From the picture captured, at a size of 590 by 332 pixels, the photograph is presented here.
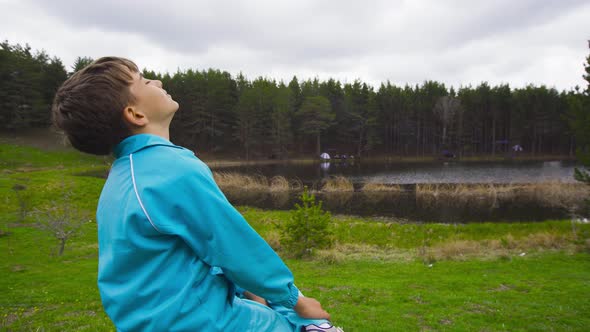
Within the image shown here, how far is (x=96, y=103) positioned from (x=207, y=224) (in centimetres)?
64

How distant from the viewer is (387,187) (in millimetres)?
28984

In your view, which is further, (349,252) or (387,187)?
(387,187)

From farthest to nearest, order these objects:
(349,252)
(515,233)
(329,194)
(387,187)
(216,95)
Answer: (216,95) → (387,187) → (329,194) → (515,233) → (349,252)

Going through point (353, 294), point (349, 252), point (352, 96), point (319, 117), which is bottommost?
point (349, 252)

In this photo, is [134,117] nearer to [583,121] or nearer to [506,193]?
[583,121]

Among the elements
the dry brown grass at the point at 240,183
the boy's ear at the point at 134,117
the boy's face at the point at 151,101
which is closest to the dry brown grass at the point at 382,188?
the dry brown grass at the point at 240,183

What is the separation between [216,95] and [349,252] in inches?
2352

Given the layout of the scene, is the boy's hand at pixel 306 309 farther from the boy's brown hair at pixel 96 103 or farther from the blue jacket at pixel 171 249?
the boy's brown hair at pixel 96 103

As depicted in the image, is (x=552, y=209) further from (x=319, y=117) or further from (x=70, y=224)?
(x=319, y=117)

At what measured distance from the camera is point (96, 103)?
4.24 feet

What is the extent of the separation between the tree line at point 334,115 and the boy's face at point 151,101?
6486 cm

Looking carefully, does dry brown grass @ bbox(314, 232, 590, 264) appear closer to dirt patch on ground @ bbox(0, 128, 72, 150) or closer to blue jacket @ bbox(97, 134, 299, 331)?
blue jacket @ bbox(97, 134, 299, 331)

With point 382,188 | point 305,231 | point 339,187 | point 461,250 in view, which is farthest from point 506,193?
point 305,231

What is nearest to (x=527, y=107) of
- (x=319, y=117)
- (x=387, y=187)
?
(x=319, y=117)
